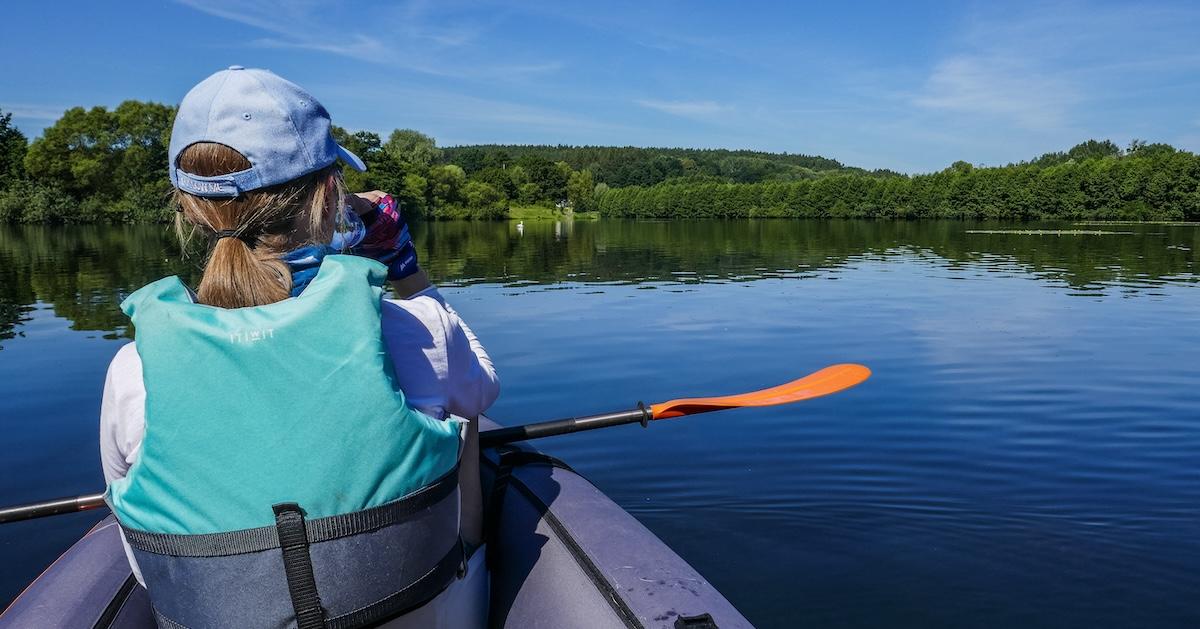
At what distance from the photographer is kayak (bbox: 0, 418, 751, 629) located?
2.23 metres

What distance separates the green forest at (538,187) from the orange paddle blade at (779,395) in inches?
1489

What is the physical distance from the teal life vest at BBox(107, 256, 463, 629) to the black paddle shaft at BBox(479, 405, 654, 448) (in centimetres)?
157

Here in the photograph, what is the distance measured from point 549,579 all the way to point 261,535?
3.80 ft

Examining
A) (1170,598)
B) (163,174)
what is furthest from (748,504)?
(163,174)

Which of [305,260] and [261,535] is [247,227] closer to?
[305,260]


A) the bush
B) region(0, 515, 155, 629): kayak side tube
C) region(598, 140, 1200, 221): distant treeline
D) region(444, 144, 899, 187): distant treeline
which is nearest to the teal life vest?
region(0, 515, 155, 629): kayak side tube

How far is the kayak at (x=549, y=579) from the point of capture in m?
2.23

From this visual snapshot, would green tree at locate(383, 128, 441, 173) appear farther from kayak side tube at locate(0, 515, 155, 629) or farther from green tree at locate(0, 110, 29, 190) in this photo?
kayak side tube at locate(0, 515, 155, 629)

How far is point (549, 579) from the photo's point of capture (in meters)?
2.57

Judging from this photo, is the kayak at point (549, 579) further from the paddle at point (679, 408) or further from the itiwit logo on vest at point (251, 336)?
the itiwit logo on vest at point (251, 336)

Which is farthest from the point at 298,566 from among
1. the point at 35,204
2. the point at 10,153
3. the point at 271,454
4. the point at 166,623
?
the point at 10,153

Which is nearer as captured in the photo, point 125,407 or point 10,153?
point 125,407

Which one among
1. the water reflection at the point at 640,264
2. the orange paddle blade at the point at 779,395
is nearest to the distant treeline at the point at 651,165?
the water reflection at the point at 640,264

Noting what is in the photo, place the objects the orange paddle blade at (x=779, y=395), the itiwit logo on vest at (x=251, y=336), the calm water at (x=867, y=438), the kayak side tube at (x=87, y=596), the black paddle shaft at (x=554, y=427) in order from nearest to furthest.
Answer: the itiwit logo on vest at (x=251, y=336), the kayak side tube at (x=87, y=596), the black paddle shaft at (x=554, y=427), the orange paddle blade at (x=779, y=395), the calm water at (x=867, y=438)
